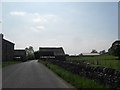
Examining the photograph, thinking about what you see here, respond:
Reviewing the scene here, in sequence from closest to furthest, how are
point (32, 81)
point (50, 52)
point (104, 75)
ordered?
point (104, 75) < point (32, 81) < point (50, 52)

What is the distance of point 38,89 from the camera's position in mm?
10750

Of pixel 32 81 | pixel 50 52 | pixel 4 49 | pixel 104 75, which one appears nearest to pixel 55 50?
pixel 50 52

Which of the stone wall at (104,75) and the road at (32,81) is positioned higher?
the stone wall at (104,75)

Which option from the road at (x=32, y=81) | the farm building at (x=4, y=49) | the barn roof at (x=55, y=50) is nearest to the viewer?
the road at (x=32, y=81)

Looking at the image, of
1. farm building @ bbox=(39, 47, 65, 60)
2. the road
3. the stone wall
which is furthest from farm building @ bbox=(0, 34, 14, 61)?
the stone wall

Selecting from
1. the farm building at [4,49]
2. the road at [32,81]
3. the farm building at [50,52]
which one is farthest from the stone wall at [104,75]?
the farm building at [50,52]

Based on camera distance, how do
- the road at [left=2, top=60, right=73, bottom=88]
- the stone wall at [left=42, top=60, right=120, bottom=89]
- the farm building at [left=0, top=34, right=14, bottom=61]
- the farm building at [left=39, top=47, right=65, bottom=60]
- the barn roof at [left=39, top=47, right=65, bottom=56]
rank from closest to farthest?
the stone wall at [left=42, top=60, right=120, bottom=89]
the road at [left=2, top=60, right=73, bottom=88]
the farm building at [left=0, top=34, right=14, bottom=61]
the farm building at [left=39, top=47, right=65, bottom=60]
the barn roof at [left=39, top=47, right=65, bottom=56]

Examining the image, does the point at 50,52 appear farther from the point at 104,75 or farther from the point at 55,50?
the point at 104,75

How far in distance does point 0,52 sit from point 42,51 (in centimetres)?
4747

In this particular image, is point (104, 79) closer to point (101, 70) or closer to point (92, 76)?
point (101, 70)

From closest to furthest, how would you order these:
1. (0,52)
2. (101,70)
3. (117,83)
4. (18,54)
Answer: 1. (117,83)
2. (101,70)
3. (0,52)
4. (18,54)

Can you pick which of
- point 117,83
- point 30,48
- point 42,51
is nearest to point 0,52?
point 42,51

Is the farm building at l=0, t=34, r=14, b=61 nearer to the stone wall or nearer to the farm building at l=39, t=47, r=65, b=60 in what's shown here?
the farm building at l=39, t=47, r=65, b=60

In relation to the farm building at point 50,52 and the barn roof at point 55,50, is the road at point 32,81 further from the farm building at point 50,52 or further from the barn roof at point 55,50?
the barn roof at point 55,50
